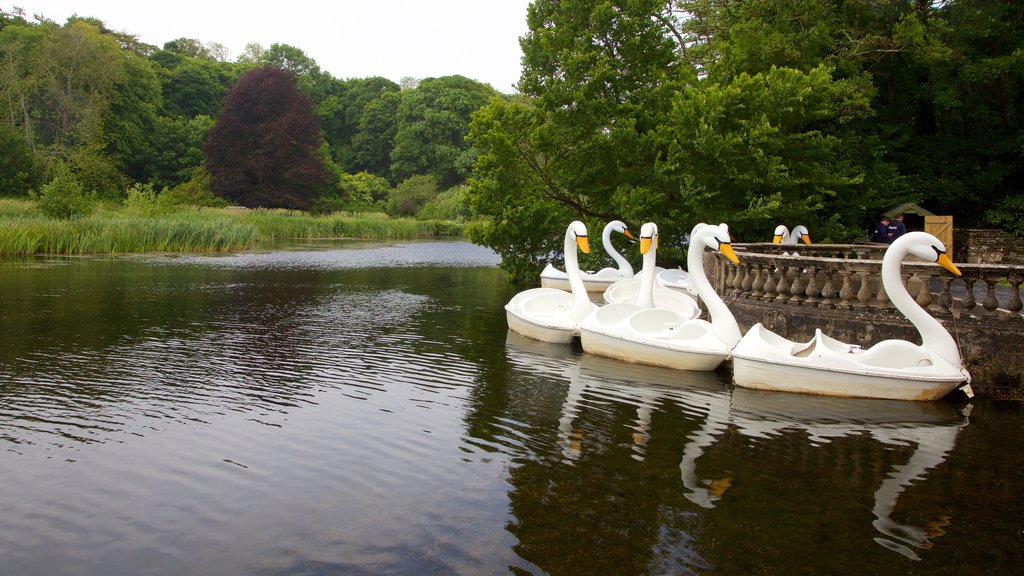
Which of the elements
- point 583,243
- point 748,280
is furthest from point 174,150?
point 748,280

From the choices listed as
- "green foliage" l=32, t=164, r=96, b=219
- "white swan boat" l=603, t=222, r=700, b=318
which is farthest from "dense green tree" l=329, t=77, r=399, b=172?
"white swan boat" l=603, t=222, r=700, b=318

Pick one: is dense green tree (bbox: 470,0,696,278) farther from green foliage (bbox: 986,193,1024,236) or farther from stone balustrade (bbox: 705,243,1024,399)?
green foliage (bbox: 986,193,1024,236)

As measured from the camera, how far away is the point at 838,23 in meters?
22.5

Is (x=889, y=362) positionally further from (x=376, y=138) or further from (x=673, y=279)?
(x=376, y=138)

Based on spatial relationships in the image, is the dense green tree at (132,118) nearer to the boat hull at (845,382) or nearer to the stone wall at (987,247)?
the stone wall at (987,247)

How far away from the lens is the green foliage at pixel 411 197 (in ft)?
217

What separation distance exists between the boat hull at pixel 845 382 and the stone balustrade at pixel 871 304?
66 cm

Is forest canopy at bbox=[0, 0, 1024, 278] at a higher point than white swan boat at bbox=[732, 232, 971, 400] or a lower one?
higher

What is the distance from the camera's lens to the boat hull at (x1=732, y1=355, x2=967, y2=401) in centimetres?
816

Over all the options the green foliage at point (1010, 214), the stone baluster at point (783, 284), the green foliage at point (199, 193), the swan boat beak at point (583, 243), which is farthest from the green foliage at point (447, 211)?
the stone baluster at point (783, 284)

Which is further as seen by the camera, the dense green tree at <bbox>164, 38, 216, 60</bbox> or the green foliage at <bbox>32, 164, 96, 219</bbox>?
the dense green tree at <bbox>164, 38, 216, 60</bbox>

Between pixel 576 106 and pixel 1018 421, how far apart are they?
15498 mm

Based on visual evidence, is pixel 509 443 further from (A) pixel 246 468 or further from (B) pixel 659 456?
(A) pixel 246 468

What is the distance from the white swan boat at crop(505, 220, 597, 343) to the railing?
2.26 metres
